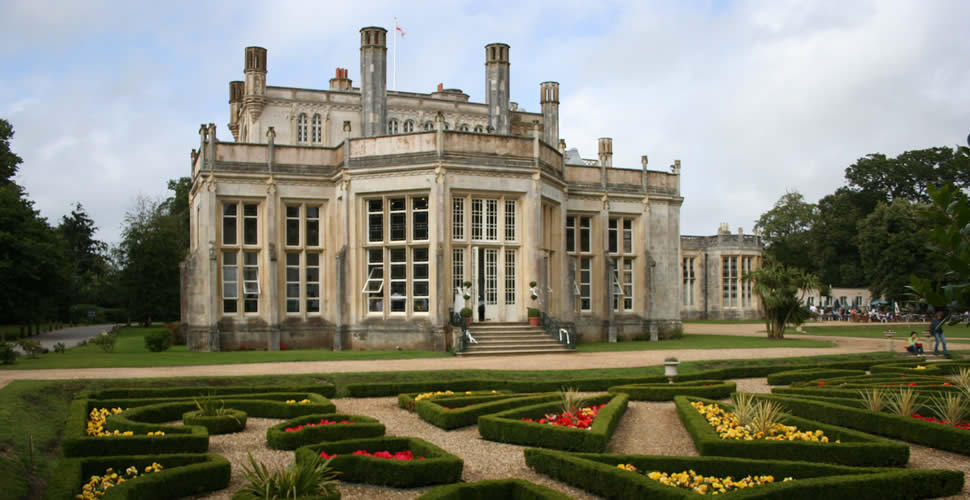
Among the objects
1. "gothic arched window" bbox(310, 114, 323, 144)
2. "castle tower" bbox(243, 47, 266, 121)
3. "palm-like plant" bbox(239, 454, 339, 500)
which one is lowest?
"palm-like plant" bbox(239, 454, 339, 500)

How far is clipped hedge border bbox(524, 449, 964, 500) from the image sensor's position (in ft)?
30.9

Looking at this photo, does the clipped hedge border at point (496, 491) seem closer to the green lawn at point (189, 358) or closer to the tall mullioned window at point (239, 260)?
the green lawn at point (189, 358)

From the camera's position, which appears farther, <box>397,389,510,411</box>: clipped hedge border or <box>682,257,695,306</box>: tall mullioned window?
<box>682,257,695,306</box>: tall mullioned window

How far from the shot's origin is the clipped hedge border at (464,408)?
15.2 meters

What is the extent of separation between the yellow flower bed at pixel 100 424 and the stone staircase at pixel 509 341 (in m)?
13.9

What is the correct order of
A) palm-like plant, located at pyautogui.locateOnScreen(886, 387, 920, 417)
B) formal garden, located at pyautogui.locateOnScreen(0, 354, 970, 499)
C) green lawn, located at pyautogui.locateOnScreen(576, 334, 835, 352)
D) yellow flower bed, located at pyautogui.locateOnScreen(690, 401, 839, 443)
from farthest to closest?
green lawn, located at pyautogui.locateOnScreen(576, 334, 835, 352)
palm-like plant, located at pyautogui.locateOnScreen(886, 387, 920, 417)
yellow flower bed, located at pyautogui.locateOnScreen(690, 401, 839, 443)
formal garden, located at pyautogui.locateOnScreen(0, 354, 970, 499)

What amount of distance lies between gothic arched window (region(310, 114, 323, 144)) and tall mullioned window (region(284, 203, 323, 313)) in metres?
10.3

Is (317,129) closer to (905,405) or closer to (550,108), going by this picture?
(550,108)

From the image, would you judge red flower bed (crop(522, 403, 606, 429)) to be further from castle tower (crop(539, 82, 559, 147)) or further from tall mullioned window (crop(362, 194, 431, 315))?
castle tower (crop(539, 82, 559, 147))

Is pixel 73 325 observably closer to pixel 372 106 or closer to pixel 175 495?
pixel 372 106

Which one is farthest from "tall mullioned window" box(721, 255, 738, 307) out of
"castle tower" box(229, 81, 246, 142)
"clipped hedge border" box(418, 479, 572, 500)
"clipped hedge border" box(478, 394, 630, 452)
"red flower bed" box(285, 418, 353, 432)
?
"clipped hedge border" box(418, 479, 572, 500)

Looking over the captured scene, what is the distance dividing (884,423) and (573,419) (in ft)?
17.3

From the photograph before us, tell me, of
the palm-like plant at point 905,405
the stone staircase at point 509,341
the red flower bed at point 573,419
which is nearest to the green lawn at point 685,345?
the stone staircase at point 509,341

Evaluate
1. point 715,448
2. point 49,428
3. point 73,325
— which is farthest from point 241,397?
point 73,325
